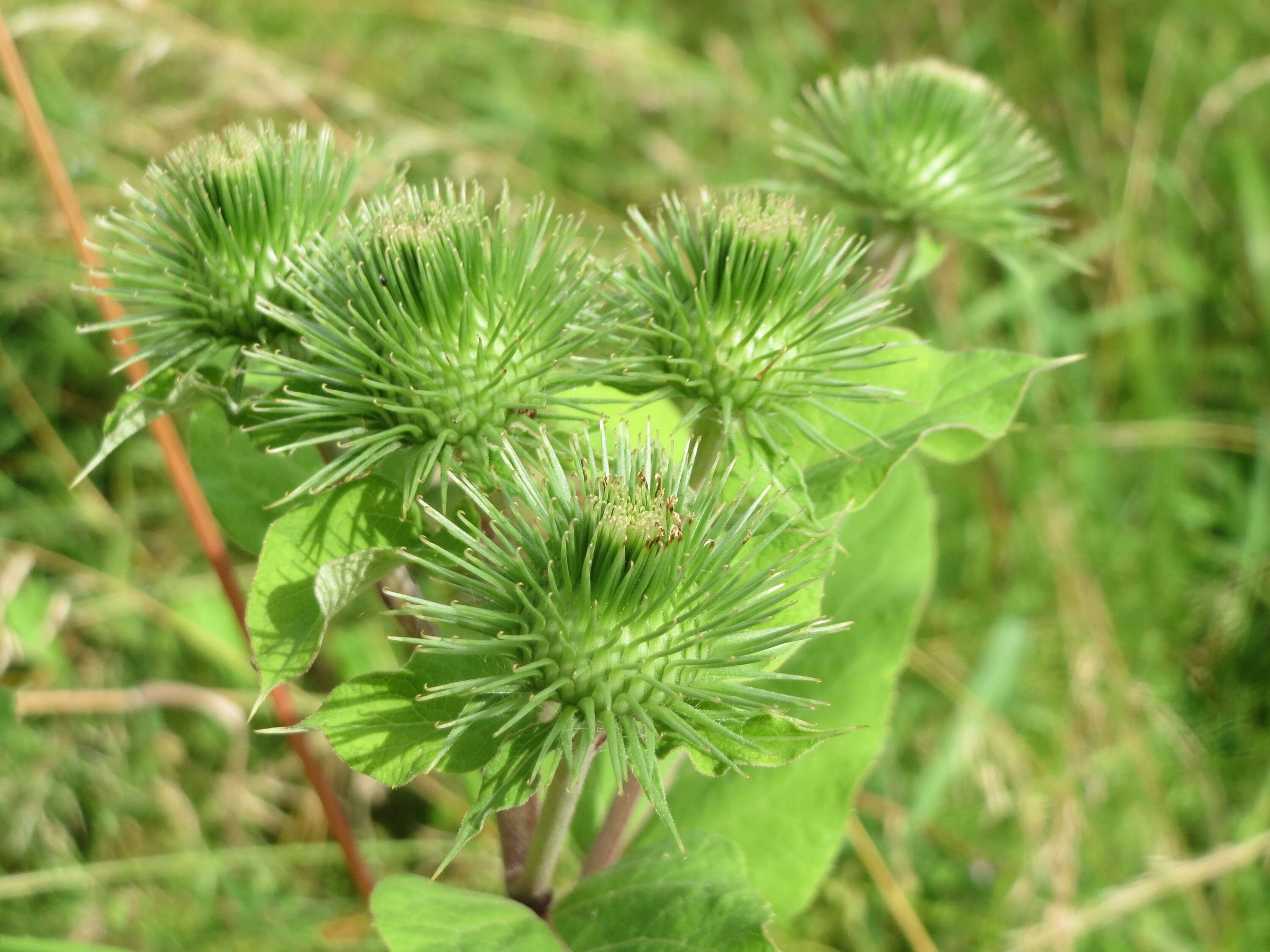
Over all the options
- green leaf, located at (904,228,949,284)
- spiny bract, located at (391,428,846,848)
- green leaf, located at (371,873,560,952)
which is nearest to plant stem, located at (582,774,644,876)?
green leaf, located at (371,873,560,952)

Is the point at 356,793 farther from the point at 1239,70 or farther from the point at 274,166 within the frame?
the point at 1239,70

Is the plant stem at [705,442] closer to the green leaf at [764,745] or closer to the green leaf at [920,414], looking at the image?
the green leaf at [920,414]

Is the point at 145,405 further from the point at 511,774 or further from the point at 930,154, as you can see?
the point at 930,154

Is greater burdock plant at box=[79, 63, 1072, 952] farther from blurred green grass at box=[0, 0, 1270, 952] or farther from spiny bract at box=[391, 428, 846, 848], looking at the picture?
blurred green grass at box=[0, 0, 1270, 952]

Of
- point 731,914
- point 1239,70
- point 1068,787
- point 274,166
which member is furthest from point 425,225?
point 1239,70

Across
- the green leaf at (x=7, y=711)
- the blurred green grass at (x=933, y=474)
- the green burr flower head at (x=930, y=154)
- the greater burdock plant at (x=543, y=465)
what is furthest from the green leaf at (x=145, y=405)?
the blurred green grass at (x=933, y=474)

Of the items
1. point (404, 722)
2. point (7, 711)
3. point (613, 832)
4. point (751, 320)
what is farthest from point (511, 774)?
point (7, 711)
